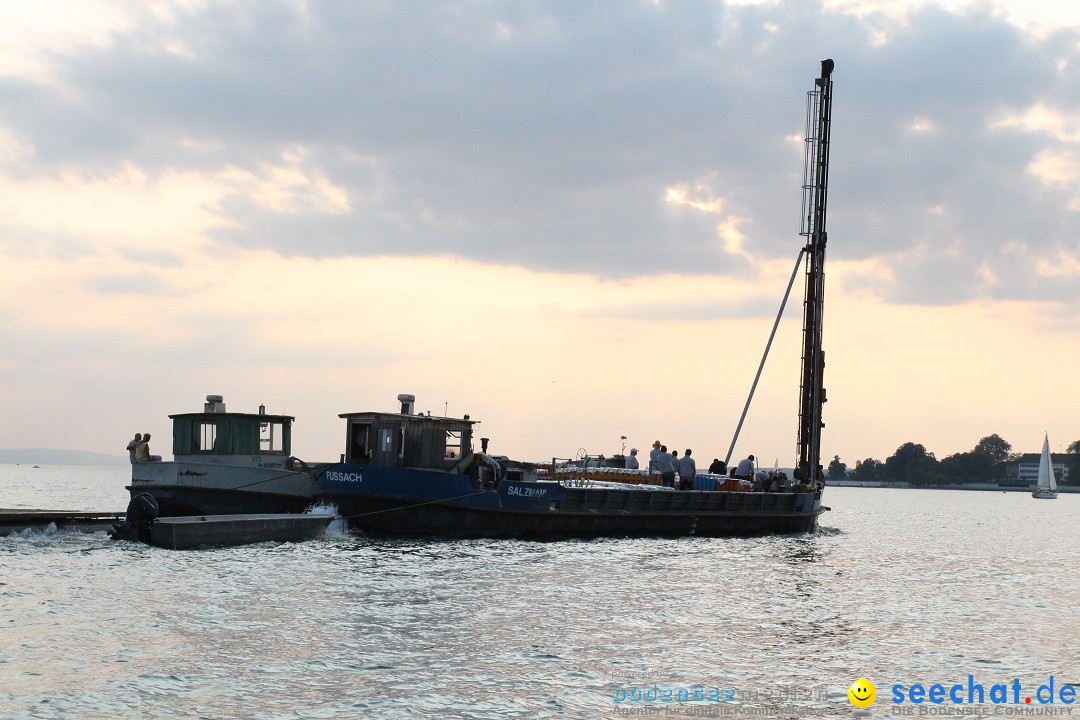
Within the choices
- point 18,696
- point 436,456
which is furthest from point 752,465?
point 18,696

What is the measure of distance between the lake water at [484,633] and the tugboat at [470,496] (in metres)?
0.98

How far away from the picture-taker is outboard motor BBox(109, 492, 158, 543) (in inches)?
1055

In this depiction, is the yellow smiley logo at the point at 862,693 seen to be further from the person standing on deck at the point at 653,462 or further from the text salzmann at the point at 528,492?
the person standing on deck at the point at 653,462

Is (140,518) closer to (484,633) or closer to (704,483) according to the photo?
(484,633)

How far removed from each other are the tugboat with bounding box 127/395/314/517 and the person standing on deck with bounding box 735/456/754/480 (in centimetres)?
1763

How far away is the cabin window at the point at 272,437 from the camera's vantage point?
1401 inches

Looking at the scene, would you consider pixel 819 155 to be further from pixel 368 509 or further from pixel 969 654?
pixel 969 654

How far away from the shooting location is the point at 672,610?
19922 millimetres

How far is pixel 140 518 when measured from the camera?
26828mm

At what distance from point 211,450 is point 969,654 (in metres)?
25.1

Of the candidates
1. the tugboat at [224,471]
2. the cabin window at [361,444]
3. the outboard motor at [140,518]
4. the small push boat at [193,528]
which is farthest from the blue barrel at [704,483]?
the outboard motor at [140,518]

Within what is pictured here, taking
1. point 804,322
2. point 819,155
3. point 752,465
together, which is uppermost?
point 819,155

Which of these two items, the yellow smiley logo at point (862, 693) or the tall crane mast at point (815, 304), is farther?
the tall crane mast at point (815, 304)

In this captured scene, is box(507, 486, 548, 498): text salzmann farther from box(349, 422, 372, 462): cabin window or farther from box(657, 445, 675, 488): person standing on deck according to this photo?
box(657, 445, 675, 488): person standing on deck
